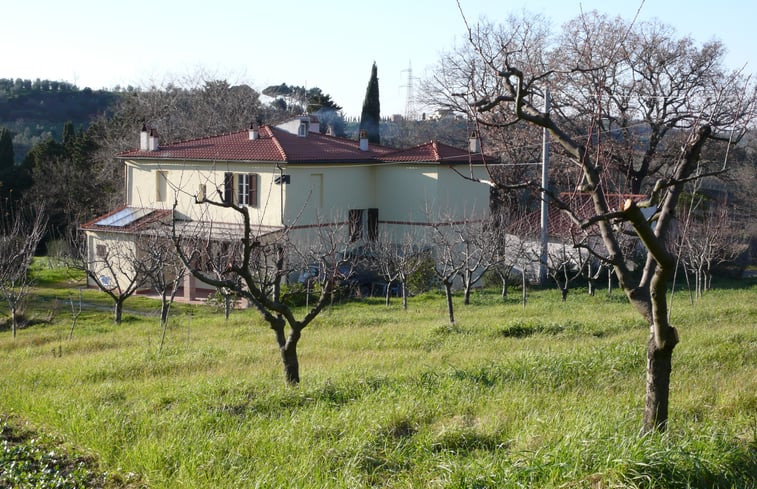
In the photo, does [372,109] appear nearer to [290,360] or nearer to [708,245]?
[708,245]

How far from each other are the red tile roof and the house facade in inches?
2.2

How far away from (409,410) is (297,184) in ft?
77.7

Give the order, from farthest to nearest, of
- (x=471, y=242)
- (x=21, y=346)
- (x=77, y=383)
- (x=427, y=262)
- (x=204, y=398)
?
(x=427, y=262) → (x=471, y=242) → (x=21, y=346) → (x=77, y=383) → (x=204, y=398)

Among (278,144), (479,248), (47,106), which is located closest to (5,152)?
(278,144)

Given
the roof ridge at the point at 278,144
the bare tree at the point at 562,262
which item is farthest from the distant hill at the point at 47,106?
the bare tree at the point at 562,262

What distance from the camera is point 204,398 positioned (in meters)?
8.87

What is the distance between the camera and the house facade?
100ft

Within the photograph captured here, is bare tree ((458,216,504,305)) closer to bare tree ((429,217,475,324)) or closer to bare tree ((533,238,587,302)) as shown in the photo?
bare tree ((429,217,475,324))

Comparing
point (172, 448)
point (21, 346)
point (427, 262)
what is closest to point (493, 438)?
point (172, 448)

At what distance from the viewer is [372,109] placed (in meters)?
52.1

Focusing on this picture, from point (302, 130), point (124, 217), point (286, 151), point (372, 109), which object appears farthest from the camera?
point (372, 109)

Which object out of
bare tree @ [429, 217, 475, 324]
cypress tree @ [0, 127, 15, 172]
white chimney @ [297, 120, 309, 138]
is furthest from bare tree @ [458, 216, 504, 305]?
cypress tree @ [0, 127, 15, 172]

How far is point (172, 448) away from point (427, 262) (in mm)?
23244

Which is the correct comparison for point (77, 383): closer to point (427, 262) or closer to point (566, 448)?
point (566, 448)
